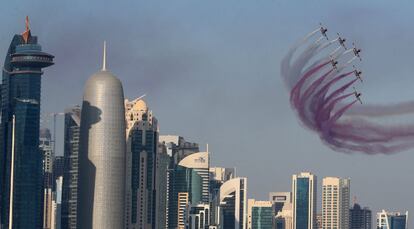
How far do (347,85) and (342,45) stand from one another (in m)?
5.59

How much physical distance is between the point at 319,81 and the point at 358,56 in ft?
17.6

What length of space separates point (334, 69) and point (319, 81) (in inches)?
86.1

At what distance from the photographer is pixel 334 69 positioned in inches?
7121

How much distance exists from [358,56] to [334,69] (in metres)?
3.35

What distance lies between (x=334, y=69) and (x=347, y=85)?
3185 millimetres

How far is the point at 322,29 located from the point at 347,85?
699 cm

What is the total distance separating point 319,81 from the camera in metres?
181

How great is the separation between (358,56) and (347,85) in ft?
16.2

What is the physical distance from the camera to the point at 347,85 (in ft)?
586

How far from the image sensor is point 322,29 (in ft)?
582

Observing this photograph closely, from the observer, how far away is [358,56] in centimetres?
18188

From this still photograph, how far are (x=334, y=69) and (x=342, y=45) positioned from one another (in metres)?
3.06
